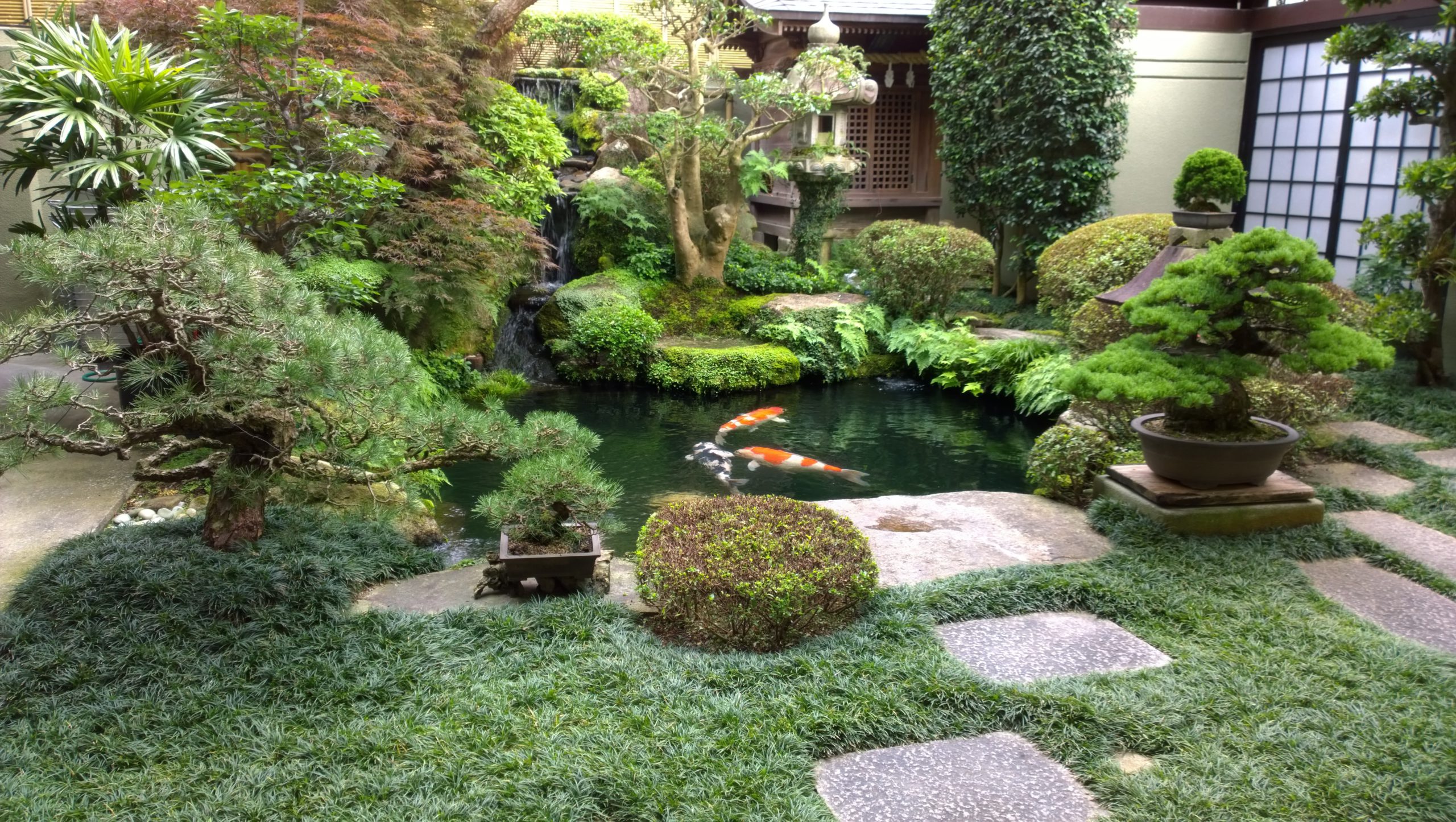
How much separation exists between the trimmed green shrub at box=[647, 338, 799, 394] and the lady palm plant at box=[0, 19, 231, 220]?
6.07 metres

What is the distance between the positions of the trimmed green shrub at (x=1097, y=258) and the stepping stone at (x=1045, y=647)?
6.34 meters

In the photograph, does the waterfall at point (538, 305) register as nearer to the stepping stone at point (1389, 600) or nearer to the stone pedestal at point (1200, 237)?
the stone pedestal at point (1200, 237)

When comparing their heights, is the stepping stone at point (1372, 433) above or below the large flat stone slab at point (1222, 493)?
below

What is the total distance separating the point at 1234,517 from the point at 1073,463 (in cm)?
122

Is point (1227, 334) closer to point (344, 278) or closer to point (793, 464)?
point (793, 464)

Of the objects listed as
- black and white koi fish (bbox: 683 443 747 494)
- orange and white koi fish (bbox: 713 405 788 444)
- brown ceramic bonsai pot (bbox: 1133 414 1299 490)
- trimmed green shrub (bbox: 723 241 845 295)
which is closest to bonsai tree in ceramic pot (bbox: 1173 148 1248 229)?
brown ceramic bonsai pot (bbox: 1133 414 1299 490)

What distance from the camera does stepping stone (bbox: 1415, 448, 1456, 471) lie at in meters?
6.61

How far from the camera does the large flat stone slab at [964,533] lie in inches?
202

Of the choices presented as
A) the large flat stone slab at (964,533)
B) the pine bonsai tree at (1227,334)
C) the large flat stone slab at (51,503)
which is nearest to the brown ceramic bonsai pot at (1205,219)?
the pine bonsai tree at (1227,334)

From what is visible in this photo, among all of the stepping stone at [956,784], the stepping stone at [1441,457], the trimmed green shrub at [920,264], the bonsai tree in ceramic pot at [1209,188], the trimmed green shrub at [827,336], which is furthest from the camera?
the trimmed green shrub at [920,264]

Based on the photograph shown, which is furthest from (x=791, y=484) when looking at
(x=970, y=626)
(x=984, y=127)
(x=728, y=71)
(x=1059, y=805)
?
(x=984, y=127)

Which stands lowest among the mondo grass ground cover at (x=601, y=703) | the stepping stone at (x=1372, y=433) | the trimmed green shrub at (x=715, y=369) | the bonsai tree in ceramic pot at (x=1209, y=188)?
the trimmed green shrub at (x=715, y=369)

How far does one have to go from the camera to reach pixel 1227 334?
5.49 m

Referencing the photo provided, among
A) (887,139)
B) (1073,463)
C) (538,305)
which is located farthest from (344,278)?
(887,139)
